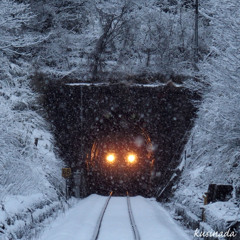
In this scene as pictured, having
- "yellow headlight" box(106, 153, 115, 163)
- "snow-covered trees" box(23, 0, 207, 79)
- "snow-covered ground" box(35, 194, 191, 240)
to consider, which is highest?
"snow-covered trees" box(23, 0, 207, 79)

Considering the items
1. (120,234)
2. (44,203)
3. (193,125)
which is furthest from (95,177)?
(120,234)

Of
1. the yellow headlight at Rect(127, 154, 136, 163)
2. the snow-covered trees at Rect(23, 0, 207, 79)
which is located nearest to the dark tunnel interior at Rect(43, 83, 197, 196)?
the snow-covered trees at Rect(23, 0, 207, 79)

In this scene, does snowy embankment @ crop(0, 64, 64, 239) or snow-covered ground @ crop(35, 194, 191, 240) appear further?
snow-covered ground @ crop(35, 194, 191, 240)

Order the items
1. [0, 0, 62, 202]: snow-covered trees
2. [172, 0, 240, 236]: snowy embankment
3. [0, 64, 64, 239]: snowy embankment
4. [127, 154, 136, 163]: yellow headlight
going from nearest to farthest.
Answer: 1. [0, 64, 64, 239]: snowy embankment
2. [172, 0, 240, 236]: snowy embankment
3. [0, 0, 62, 202]: snow-covered trees
4. [127, 154, 136, 163]: yellow headlight

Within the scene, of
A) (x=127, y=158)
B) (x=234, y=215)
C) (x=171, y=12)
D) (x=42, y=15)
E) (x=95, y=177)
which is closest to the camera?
(x=234, y=215)

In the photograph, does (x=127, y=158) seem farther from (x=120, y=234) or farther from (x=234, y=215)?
(x=234, y=215)

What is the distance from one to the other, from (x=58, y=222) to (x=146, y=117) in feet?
42.4

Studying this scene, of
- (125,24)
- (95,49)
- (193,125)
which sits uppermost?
(125,24)

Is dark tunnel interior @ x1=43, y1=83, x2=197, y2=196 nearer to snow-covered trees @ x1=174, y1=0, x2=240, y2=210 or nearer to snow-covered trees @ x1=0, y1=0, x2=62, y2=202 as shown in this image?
snow-covered trees @ x1=0, y1=0, x2=62, y2=202

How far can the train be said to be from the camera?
3197 centimetres

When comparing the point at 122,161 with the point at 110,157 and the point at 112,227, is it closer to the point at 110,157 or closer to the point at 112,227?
the point at 110,157

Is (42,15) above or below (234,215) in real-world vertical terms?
above

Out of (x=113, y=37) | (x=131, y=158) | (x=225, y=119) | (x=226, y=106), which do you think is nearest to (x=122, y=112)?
(x=131, y=158)

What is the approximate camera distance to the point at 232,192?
1116cm
